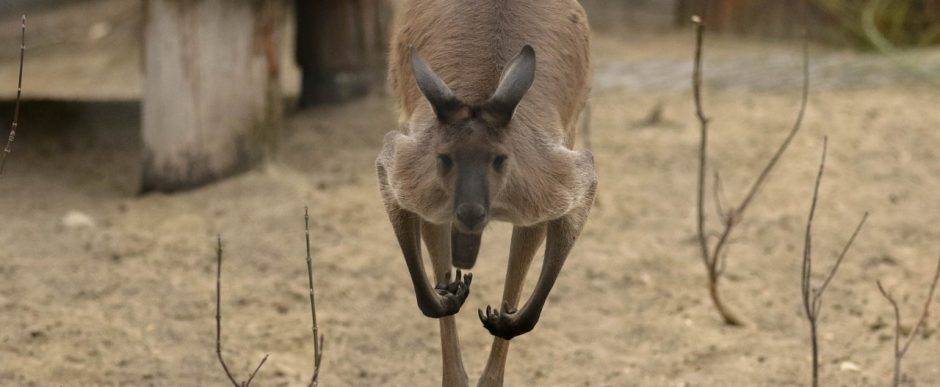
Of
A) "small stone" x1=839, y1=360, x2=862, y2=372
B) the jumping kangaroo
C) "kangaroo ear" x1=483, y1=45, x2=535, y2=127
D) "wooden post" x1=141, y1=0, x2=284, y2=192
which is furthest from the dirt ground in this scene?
"kangaroo ear" x1=483, y1=45, x2=535, y2=127

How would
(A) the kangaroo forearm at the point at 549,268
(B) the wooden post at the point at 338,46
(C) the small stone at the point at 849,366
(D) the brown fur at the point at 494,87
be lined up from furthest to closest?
(B) the wooden post at the point at 338,46, (C) the small stone at the point at 849,366, (A) the kangaroo forearm at the point at 549,268, (D) the brown fur at the point at 494,87

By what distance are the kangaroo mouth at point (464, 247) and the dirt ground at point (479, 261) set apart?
1.80 meters

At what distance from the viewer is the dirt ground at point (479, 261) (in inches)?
200

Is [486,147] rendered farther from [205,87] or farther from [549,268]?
[205,87]

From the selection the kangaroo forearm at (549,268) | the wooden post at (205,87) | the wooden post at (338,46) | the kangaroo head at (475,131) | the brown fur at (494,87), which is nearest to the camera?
the kangaroo head at (475,131)

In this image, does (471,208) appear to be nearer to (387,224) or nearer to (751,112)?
(387,224)

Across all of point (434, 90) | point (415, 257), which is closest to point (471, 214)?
point (434, 90)

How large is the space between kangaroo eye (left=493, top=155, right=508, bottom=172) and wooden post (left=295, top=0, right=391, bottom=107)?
5.36 m

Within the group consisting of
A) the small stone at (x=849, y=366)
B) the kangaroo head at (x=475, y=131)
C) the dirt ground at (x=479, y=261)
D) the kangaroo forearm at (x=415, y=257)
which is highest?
the kangaroo head at (x=475, y=131)

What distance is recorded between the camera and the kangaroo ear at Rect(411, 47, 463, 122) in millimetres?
3330

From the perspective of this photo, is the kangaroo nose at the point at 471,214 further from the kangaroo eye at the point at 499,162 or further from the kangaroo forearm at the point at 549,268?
the kangaroo forearm at the point at 549,268

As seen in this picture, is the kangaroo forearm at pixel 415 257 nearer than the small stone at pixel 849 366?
Yes

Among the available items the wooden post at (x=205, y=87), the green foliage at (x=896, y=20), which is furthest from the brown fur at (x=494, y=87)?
the green foliage at (x=896, y=20)

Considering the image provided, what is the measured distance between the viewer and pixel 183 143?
6.96 m
